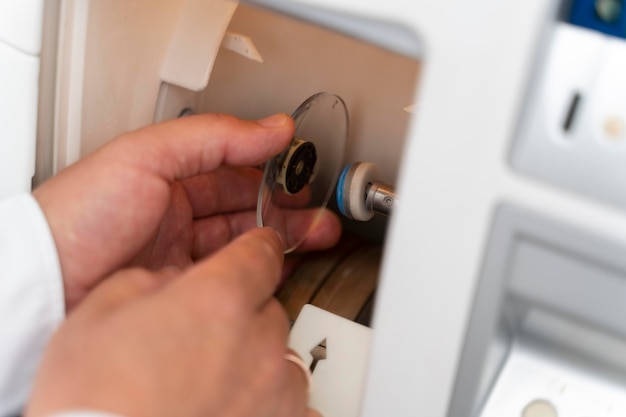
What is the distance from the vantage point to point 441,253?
1.11 ft

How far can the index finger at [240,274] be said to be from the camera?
367 mm

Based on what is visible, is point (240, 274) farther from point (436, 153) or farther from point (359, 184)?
point (359, 184)

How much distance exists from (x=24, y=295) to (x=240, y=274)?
16cm

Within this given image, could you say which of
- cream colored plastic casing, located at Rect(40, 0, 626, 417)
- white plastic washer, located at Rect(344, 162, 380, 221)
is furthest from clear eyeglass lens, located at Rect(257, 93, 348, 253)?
cream colored plastic casing, located at Rect(40, 0, 626, 417)

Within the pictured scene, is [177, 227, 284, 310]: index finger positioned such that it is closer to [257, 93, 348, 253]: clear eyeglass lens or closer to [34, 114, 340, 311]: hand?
[34, 114, 340, 311]: hand

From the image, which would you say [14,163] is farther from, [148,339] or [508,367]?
[508,367]

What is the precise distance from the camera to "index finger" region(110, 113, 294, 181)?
50 centimetres

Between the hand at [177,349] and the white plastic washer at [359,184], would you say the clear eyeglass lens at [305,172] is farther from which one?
the hand at [177,349]

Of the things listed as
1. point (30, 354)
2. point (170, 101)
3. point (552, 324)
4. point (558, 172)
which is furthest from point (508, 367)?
point (170, 101)

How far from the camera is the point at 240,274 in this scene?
39 cm

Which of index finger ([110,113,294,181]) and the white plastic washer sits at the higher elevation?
index finger ([110,113,294,181])

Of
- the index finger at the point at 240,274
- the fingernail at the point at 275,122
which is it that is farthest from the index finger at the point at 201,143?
the index finger at the point at 240,274

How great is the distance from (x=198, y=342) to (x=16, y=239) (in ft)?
0.61

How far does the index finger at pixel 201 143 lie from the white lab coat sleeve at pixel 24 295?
0.08 meters
